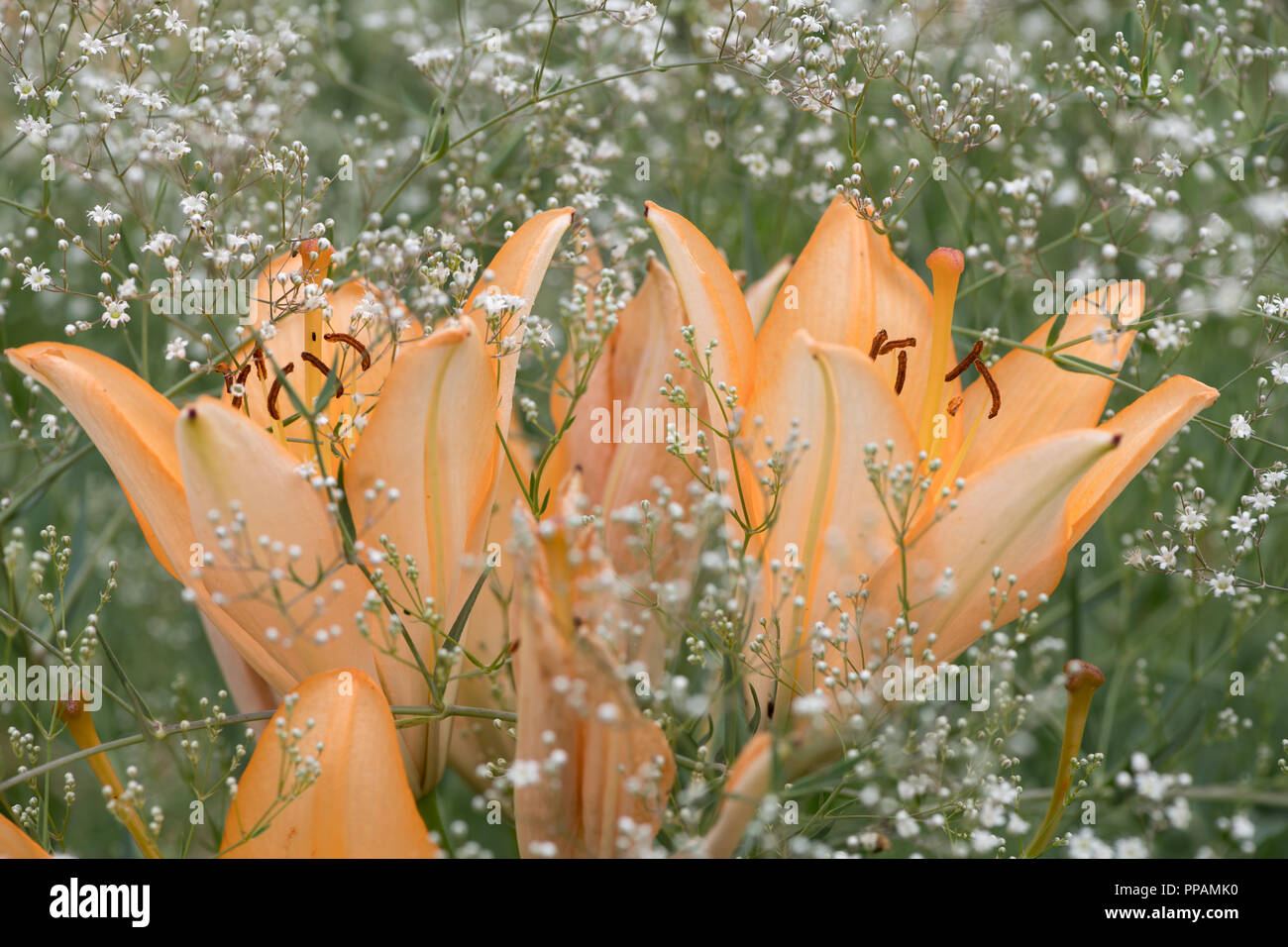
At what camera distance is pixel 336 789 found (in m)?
0.59

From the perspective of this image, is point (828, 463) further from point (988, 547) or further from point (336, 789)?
point (336, 789)

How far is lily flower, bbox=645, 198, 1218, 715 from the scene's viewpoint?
64 cm

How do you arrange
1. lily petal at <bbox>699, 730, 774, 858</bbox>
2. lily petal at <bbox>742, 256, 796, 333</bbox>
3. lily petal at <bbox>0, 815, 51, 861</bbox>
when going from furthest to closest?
lily petal at <bbox>742, 256, 796, 333</bbox>, lily petal at <bbox>0, 815, 51, 861</bbox>, lily petal at <bbox>699, 730, 774, 858</bbox>

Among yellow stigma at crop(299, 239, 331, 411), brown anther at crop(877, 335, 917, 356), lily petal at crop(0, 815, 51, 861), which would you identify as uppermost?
yellow stigma at crop(299, 239, 331, 411)

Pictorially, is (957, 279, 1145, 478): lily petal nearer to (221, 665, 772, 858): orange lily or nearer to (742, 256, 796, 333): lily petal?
(742, 256, 796, 333): lily petal

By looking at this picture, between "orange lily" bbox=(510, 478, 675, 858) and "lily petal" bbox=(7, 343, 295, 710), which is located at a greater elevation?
"lily petal" bbox=(7, 343, 295, 710)

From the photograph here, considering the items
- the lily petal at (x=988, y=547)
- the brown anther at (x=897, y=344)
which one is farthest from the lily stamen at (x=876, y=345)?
the lily petal at (x=988, y=547)

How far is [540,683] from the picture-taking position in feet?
1.76

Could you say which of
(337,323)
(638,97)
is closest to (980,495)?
(337,323)

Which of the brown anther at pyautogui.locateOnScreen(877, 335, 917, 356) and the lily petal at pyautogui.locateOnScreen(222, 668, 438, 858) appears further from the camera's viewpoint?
the brown anther at pyautogui.locateOnScreen(877, 335, 917, 356)

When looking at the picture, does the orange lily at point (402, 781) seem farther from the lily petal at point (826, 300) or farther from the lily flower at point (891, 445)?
the lily petal at point (826, 300)

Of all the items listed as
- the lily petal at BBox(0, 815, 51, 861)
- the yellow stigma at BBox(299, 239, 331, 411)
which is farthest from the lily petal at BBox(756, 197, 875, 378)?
the lily petal at BBox(0, 815, 51, 861)

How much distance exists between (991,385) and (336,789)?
0.47m

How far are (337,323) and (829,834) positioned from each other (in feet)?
1.55
